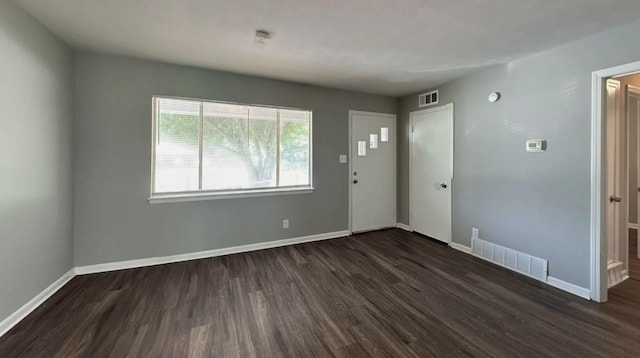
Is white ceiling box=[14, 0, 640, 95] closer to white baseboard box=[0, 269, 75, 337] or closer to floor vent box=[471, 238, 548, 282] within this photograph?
floor vent box=[471, 238, 548, 282]

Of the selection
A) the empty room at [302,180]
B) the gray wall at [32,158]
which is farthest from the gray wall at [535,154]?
the gray wall at [32,158]

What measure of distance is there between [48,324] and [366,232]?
3925 millimetres

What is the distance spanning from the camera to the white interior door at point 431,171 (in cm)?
399

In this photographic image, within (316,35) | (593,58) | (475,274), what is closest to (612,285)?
(475,274)

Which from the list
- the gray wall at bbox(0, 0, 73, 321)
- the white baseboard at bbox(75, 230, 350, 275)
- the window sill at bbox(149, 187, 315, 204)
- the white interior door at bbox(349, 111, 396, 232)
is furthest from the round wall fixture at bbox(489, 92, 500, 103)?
the gray wall at bbox(0, 0, 73, 321)

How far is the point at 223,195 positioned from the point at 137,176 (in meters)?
0.99

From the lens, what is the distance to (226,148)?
11.7ft

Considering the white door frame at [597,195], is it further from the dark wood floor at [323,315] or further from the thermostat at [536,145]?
the thermostat at [536,145]

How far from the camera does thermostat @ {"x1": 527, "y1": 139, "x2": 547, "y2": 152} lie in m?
2.79

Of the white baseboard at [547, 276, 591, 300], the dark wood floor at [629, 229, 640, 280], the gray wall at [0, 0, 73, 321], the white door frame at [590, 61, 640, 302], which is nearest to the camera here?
the gray wall at [0, 0, 73, 321]

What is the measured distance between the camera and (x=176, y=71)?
10.7ft

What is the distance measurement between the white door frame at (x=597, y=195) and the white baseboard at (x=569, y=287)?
0.04 meters

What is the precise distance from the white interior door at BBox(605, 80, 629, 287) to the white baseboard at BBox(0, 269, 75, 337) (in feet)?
16.8

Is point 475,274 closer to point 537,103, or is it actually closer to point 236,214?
point 537,103
